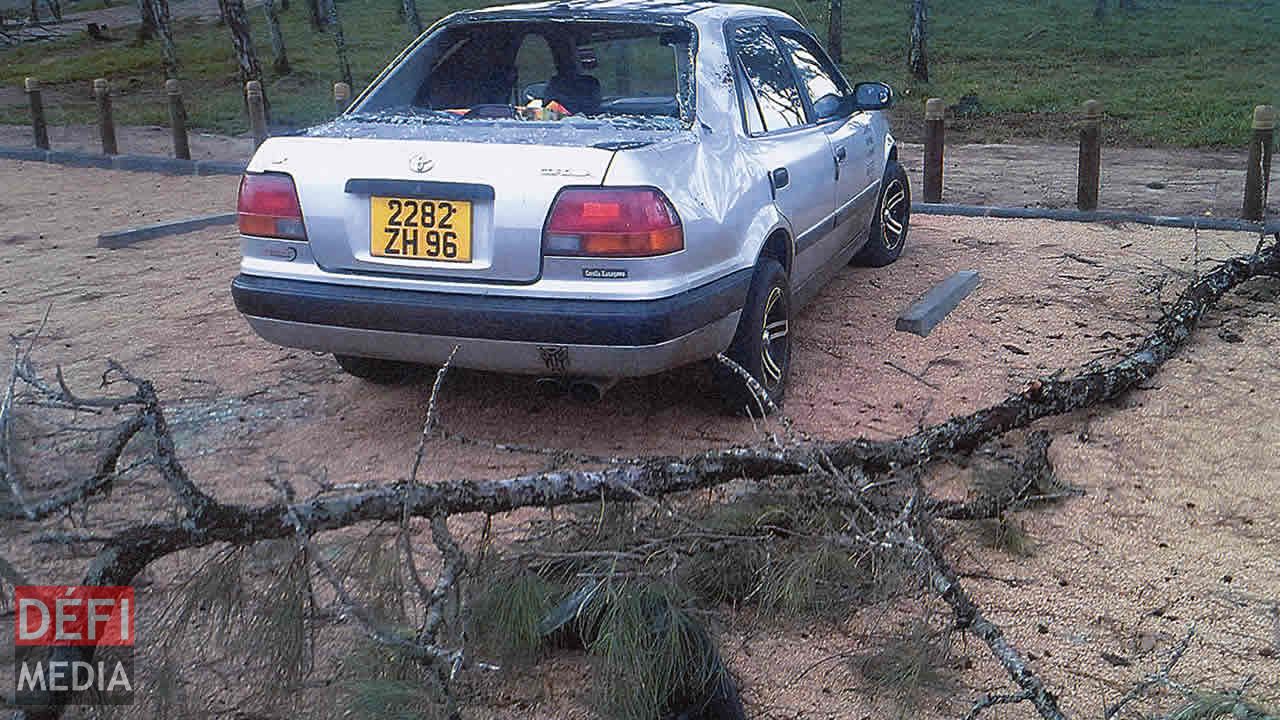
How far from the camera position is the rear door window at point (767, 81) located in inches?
195

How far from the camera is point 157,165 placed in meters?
13.2

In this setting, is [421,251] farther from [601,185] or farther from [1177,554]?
[1177,554]

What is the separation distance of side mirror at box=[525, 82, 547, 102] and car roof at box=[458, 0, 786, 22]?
297 millimetres

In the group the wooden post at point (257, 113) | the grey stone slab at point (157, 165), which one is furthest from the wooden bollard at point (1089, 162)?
the grey stone slab at point (157, 165)

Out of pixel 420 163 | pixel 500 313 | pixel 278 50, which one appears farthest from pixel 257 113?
pixel 278 50

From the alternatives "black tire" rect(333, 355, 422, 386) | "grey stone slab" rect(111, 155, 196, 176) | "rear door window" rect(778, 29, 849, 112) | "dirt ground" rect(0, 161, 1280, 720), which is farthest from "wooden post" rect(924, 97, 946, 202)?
"grey stone slab" rect(111, 155, 196, 176)

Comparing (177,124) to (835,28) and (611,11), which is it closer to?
(611,11)

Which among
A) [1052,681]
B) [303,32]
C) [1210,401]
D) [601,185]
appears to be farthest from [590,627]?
[303,32]

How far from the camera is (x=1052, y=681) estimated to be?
9.16 ft

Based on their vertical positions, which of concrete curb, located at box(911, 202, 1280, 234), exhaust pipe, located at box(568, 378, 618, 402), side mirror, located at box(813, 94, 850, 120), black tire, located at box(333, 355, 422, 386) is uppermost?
side mirror, located at box(813, 94, 850, 120)

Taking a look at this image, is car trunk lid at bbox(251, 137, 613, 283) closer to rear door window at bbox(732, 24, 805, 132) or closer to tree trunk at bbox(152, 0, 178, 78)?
rear door window at bbox(732, 24, 805, 132)

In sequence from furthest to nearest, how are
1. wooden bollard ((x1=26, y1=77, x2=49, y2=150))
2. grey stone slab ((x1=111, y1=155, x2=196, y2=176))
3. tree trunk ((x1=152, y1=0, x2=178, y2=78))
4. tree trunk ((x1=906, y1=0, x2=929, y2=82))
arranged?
tree trunk ((x1=906, y1=0, x2=929, y2=82)), tree trunk ((x1=152, y1=0, x2=178, y2=78)), wooden bollard ((x1=26, y1=77, x2=49, y2=150)), grey stone slab ((x1=111, y1=155, x2=196, y2=176))

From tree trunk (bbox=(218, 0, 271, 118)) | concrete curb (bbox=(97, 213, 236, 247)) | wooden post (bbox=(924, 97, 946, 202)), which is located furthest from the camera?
tree trunk (bbox=(218, 0, 271, 118))

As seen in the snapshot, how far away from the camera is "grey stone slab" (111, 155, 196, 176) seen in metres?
12.9
